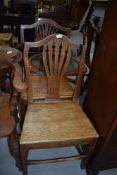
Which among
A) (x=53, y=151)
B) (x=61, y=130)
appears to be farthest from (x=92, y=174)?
(x=61, y=130)

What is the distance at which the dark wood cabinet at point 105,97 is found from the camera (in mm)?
1102

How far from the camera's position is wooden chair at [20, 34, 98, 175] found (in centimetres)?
119

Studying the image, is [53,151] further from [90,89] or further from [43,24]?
[43,24]

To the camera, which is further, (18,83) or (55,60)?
(55,60)

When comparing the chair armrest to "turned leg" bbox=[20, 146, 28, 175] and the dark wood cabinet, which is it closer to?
"turned leg" bbox=[20, 146, 28, 175]

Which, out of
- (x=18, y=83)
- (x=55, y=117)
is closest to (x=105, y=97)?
(x=55, y=117)

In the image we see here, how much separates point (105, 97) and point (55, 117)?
41 centimetres

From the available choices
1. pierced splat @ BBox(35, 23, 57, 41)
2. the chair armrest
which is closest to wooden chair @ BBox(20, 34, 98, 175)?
the chair armrest

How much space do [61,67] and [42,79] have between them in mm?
401

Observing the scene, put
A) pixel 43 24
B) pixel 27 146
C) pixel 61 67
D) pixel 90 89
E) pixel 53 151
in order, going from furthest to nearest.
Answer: pixel 43 24, pixel 53 151, pixel 90 89, pixel 61 67, pixel 27 146

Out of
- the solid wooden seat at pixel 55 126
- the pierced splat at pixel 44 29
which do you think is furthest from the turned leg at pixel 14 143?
the pierced splat at pixel 44 29

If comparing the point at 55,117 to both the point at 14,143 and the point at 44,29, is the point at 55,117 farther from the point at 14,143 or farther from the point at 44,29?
the point at 44,29

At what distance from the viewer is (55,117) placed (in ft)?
4.44

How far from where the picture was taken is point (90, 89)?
149cm
